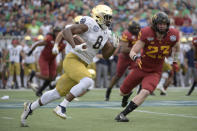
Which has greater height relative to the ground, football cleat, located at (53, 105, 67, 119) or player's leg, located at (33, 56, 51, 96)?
football cleat, located at (53, 105, 67, 119)

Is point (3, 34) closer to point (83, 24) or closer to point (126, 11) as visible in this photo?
point (126, 11)

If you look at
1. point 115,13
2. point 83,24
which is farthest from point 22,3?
point 83,24

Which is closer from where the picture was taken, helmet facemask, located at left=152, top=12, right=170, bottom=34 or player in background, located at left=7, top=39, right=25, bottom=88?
helmet facemask, located at left=152, top=12, right=170, bottom=34

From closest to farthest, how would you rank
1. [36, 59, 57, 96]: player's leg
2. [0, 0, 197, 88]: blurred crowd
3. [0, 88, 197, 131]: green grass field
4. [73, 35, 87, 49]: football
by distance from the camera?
[0, 88, 197, 131]: green grass field, [73, 35, 87, 49]: football, [36, 59, 57, 96]: player's leg, [0, 0, 197, 88]: blurred crowd

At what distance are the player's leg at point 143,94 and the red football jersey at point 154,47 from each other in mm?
162

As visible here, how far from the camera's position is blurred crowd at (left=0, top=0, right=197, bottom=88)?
61.3ft

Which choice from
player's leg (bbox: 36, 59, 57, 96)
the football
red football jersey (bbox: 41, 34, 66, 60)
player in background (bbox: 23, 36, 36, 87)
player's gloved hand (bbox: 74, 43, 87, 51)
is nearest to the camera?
player's gloved hand (bbox: 74, 43, 87, 51)

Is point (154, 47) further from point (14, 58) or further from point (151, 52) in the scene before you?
point (14, 58)

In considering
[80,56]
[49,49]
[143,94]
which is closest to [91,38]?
[80,56]

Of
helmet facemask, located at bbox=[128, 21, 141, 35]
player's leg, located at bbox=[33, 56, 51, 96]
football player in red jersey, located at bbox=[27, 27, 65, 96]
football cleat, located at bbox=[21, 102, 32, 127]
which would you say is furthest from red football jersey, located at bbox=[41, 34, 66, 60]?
football cleat, located at bbox=[21, 102, 32, 127]

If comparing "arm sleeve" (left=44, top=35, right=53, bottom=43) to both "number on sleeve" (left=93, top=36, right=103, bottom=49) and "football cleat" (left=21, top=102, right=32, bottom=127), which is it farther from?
"football cleat" (left=21, top=102, right=32, bottom=127)

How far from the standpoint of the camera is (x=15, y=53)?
17.9m

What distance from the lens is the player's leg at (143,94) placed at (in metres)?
7.29

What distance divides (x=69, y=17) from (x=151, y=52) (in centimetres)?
1172
